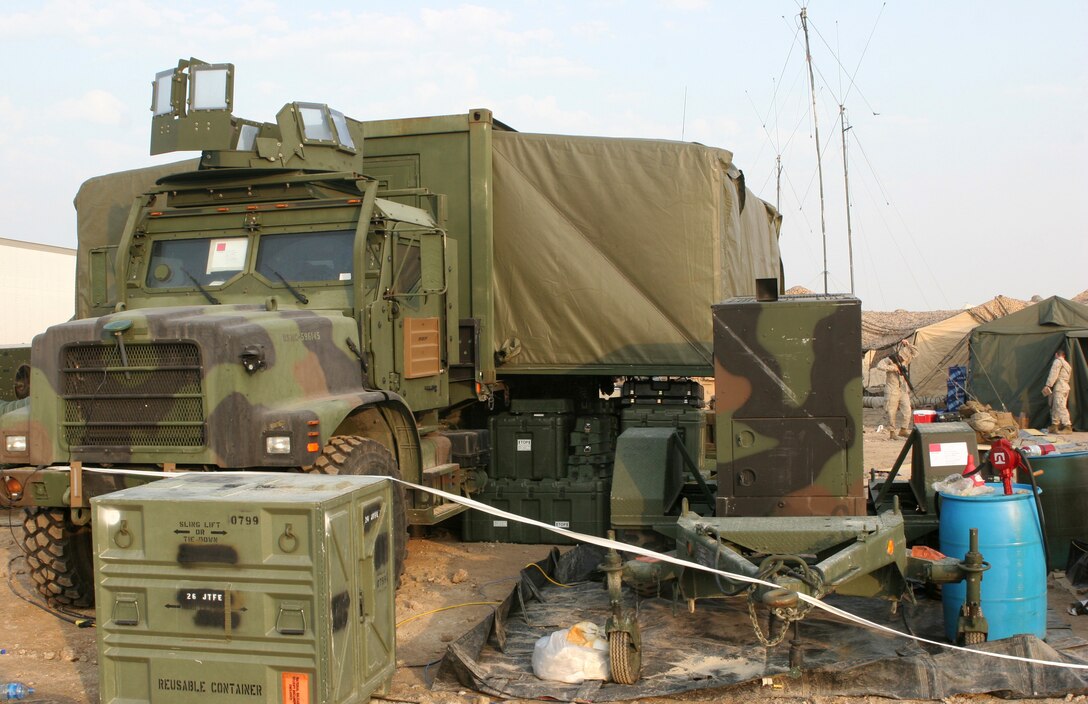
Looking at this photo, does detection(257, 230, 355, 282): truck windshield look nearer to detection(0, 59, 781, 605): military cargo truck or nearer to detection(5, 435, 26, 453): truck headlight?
detection(0, 59, 781, 605): military cargo truck

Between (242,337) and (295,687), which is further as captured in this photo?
(242,337)

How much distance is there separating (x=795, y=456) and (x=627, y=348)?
3.37 m

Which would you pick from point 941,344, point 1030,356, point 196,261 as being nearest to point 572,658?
point 196,261

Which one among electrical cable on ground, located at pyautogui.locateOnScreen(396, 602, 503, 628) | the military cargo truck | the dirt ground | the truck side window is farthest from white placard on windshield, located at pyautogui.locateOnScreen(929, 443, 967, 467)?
the truck side window

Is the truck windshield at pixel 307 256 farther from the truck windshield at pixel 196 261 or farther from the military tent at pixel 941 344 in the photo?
the military tent at pixel 941 344

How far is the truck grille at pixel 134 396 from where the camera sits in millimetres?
6383

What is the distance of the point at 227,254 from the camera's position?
25.9 feet

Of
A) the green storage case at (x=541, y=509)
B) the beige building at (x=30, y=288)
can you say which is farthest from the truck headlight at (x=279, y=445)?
the beige building at (x=30, y=288)

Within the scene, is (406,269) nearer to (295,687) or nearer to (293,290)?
(293,290)

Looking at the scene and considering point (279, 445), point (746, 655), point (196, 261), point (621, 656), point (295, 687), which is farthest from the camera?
point (196, 261)

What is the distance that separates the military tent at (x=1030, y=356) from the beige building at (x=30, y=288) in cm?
2200

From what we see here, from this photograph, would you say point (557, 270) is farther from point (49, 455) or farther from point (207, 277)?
point (49, 455)

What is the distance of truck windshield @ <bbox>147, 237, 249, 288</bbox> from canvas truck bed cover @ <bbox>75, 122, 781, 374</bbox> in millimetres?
1345

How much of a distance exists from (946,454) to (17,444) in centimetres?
575
